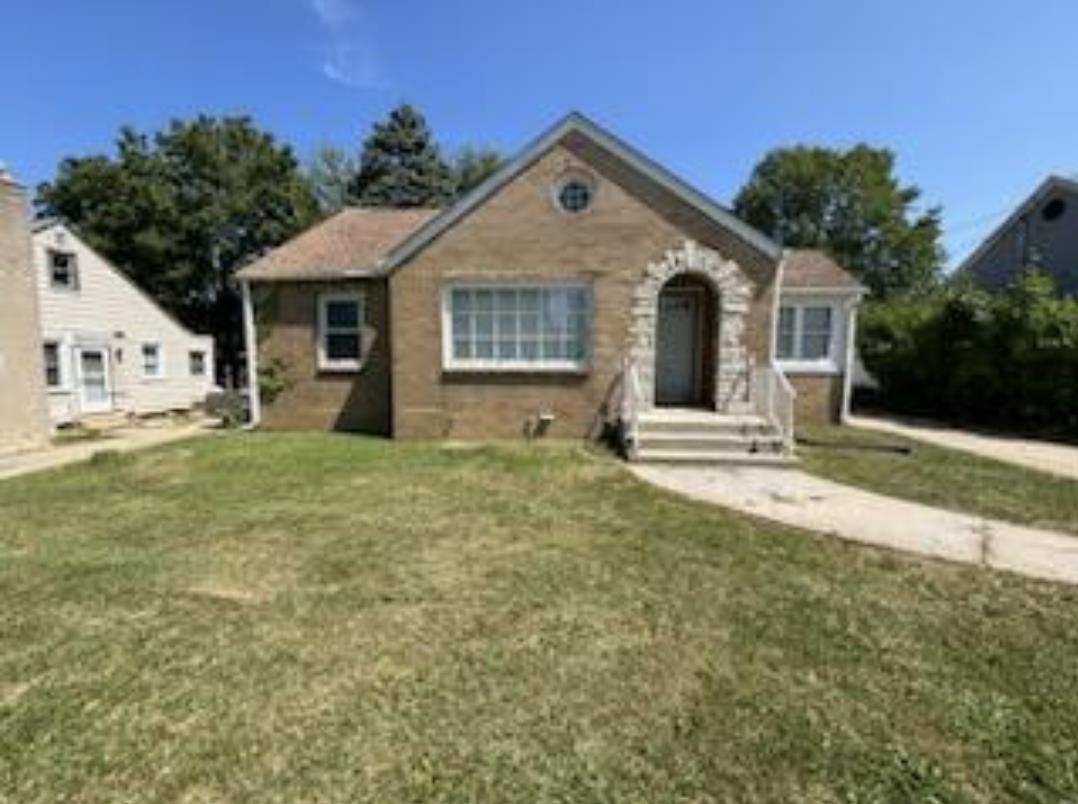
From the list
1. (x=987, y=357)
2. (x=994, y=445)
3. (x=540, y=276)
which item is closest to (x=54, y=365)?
(x=540, y=276)

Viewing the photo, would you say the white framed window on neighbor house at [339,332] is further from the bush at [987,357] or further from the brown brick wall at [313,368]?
the bush at [987,357]

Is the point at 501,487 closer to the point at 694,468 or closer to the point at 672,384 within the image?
the point at 694,468

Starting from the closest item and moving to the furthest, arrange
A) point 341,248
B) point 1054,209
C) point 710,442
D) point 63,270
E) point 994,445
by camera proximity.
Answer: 1. point 710,442
2. point 994,445
3. point 341,248
4. point 63,270
5. point 1054,209

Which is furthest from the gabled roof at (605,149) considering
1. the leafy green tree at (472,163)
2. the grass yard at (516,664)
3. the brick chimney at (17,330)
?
the leafy green tree at (472,163)

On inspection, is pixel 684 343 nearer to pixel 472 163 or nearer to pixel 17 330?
pixel 17 330

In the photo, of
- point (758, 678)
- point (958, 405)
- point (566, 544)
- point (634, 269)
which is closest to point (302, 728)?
point (758, 678)

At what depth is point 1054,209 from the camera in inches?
856

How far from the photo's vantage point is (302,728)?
3430 mm

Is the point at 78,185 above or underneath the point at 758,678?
above

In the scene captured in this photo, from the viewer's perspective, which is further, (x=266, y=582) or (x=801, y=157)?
(x=801, y=157)

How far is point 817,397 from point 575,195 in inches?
291

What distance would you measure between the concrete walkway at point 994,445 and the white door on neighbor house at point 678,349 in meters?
4.68

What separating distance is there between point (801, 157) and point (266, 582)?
45647 mm

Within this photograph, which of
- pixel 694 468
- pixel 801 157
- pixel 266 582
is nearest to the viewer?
pixel 266 582
